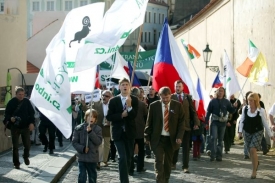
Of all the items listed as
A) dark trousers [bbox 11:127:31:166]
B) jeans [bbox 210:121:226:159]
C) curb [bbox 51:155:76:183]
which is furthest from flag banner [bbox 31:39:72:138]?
jeans [bbox 210:121:226:159]

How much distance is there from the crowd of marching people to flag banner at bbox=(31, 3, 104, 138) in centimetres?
36

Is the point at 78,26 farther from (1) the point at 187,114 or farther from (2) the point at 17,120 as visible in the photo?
(1) the point at 187,114

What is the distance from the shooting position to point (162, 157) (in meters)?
11.3

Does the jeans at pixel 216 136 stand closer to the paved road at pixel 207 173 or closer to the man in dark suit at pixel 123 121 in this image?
the paved road at pixel 207 173

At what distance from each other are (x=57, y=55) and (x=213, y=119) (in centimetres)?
557

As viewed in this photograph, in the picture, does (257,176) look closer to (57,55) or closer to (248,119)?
(248,119)

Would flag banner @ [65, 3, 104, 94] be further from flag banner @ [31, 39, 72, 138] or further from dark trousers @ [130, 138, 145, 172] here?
dark trousers @ [130, 138, 145, 172]

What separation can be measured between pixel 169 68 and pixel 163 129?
6.30 ft

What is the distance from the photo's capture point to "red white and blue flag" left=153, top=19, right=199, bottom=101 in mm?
12799

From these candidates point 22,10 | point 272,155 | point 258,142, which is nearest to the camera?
point 258,142

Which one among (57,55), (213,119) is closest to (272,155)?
(213,119)

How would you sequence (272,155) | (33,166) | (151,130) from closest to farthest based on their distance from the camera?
(151,130) < (33,166) < (272,155)

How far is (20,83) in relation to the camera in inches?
1243

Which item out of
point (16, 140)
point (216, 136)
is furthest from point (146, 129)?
point (216, 136)
